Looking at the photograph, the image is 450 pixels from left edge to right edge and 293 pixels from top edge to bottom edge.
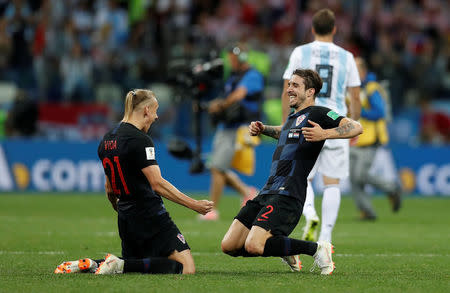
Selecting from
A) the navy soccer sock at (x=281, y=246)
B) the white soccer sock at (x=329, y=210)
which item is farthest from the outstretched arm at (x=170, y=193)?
the white soccer sock at (x=329, y=210)

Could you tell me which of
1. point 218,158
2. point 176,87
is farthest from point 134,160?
point 176,87

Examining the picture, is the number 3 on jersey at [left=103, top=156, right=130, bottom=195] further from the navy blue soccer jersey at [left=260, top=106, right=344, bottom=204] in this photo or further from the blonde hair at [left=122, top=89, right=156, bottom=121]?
the navy blue soccer jersey at [left=260, top=106, right=344, bottom=204]

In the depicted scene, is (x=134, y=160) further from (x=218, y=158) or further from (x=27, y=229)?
(x=218, y=158)

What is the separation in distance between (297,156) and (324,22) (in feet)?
7.29

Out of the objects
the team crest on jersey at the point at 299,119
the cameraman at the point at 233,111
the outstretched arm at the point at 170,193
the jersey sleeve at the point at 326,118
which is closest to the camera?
the outstretched arm at the point at 170,193

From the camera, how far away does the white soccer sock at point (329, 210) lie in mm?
9352

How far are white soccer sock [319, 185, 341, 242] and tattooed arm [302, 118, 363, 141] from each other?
A: 1.94 meters

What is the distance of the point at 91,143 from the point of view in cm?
1970

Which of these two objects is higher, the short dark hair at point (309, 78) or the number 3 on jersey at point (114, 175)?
the short dark hair at point (309, 78)

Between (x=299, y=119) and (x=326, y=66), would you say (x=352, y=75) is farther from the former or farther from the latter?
(x=299, y=119)

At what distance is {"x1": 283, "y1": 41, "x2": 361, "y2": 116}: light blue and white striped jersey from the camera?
948 centimetres

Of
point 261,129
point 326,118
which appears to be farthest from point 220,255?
point 326,118

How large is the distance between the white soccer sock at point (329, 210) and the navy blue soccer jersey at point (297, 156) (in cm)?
165

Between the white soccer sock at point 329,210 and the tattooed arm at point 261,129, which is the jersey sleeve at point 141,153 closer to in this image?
the tattooed arm at point 261,129
